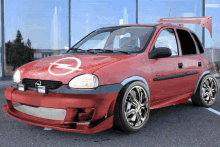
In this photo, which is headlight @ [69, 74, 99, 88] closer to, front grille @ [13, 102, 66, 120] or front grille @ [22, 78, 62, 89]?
→ front grille @ [22, 78, 62, 89]

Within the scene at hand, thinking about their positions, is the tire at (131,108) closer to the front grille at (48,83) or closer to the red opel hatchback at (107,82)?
the red opel hatchback at (107,82)

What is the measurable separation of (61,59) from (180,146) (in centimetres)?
197

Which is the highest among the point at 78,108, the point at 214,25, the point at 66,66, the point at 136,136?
the point at 214,25

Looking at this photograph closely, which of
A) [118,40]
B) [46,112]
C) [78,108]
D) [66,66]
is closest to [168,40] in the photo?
[118,40]

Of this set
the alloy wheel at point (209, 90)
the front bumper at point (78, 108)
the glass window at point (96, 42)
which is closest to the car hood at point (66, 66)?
the front bumper at point (78, 108)

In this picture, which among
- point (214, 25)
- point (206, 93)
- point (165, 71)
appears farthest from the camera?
point (214, 25)

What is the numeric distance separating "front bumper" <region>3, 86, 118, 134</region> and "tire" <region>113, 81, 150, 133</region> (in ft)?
0.38

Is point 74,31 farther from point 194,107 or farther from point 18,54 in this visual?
point 194,107

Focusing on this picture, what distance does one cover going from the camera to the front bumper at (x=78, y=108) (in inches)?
122

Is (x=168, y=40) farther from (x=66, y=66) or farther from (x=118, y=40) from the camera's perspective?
(x=66, y=66)

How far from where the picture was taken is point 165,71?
4203mm

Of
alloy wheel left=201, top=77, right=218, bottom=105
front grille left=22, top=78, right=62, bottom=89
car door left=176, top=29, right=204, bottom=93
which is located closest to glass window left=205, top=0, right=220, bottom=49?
alloy wheel left=201, top=77, right=218, bottom=105

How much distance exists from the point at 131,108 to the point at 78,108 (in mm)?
837

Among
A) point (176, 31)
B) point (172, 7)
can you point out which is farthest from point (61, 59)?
point (172, 7)
